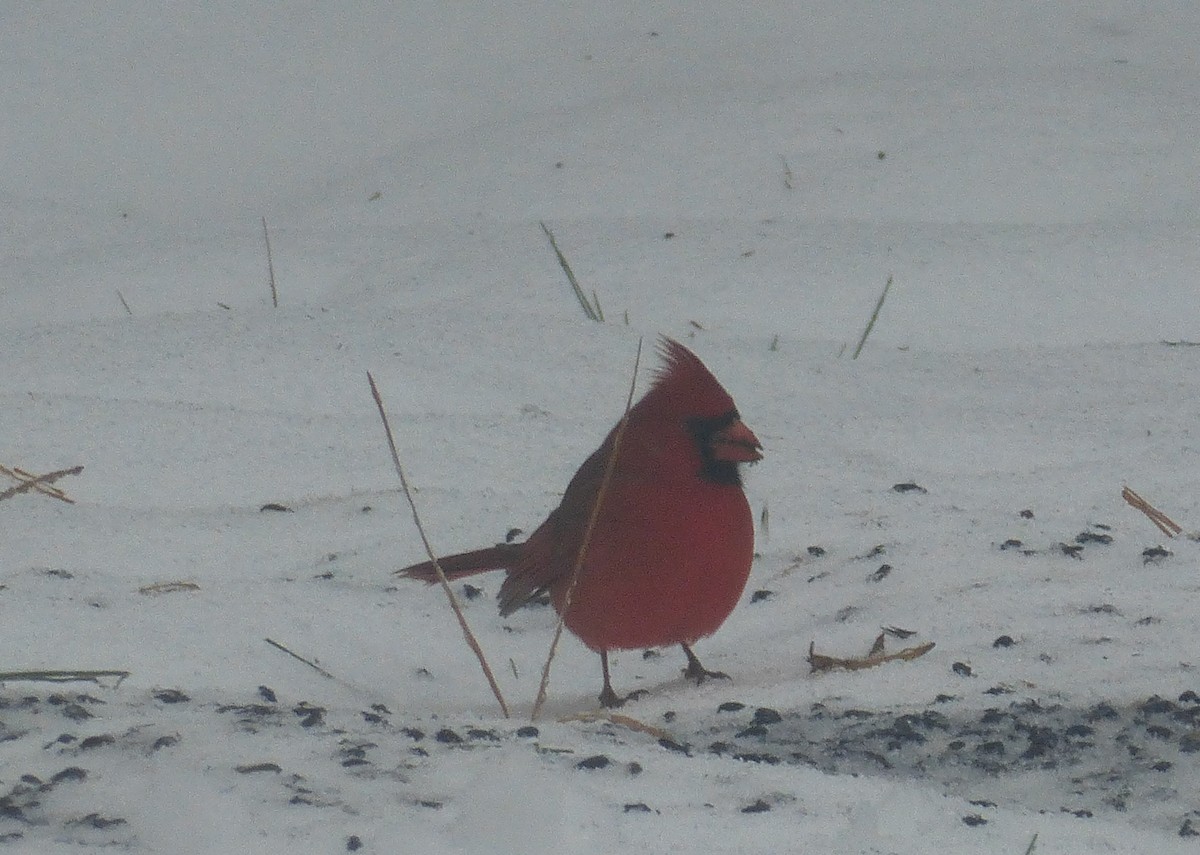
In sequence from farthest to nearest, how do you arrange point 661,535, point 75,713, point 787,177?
point 787,177, point 661,535, point 75,713

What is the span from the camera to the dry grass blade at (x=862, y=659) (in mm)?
3053

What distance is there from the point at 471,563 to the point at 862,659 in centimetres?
79

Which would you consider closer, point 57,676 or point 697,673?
point 57,676

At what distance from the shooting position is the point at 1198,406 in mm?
4285

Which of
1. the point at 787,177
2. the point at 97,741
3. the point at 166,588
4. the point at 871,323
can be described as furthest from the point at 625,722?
the point at 787,177

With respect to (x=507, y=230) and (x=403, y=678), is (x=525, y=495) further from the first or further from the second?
(x=507, y=230)

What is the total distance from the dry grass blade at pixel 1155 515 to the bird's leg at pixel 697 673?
3.14 feet

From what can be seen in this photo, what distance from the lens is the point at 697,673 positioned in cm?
323

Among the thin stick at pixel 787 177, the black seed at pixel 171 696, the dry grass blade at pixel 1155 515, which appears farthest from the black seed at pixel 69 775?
the thin stick at pixel 787 177

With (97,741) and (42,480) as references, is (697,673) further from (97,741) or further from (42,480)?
(42,480)

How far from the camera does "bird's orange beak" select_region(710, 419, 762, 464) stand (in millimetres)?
3244

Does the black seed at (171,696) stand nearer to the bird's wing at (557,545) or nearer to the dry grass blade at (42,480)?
the bird's wing at (557,545)

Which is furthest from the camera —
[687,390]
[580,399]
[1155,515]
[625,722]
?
[580,399]

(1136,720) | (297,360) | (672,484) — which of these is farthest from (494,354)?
(1136,720)
